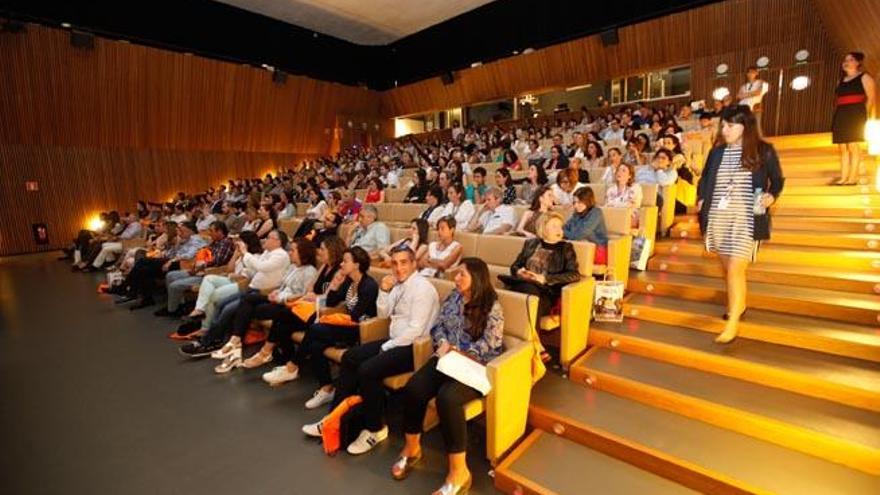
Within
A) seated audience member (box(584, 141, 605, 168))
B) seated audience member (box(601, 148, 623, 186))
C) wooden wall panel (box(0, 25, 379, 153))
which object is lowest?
seated audience member (box(601, 148, 623, 186))

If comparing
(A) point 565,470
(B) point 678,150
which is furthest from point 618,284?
(B) point 678,150

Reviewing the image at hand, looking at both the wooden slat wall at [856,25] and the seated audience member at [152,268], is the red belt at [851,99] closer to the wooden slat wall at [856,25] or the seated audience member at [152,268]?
the wooden slat wall at [856,25]

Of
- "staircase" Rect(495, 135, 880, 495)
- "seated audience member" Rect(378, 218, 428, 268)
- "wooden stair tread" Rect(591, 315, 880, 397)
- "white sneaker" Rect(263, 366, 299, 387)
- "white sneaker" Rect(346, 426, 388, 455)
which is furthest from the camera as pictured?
"seated audience member" Rect(378, 218, 428, 268)

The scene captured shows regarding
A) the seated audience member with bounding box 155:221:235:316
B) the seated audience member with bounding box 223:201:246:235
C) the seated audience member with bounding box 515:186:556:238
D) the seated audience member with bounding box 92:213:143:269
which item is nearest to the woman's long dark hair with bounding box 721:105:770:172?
the seated audience member with bounding box 515:186:556:238

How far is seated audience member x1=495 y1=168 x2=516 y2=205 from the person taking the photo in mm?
5148

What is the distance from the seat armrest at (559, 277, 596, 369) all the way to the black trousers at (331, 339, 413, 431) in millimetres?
985

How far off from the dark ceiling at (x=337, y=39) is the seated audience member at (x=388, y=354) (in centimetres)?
993

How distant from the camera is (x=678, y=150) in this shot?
4.97 metres

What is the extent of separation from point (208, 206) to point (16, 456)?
753 centimetres

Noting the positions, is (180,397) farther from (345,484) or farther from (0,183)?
(0,183)

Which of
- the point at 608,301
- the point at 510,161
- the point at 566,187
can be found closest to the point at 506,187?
the point at 566,187

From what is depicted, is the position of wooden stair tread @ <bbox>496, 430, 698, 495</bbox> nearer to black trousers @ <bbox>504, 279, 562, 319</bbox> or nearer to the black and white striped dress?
black trousers @ <bbox>504, 279, 562, 319</bbox>

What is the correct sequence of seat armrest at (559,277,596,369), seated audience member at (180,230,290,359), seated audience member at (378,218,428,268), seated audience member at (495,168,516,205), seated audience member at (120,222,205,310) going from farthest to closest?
seated audience member at (120,222,205,310) < seated audience member at (495,168,516,205) < seated audience member at (378,218,428,268) < seated audience member at (180,230,290,359) < seat armrest at (559,277,596,369)

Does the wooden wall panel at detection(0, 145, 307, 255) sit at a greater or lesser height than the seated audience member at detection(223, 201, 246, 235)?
greater
